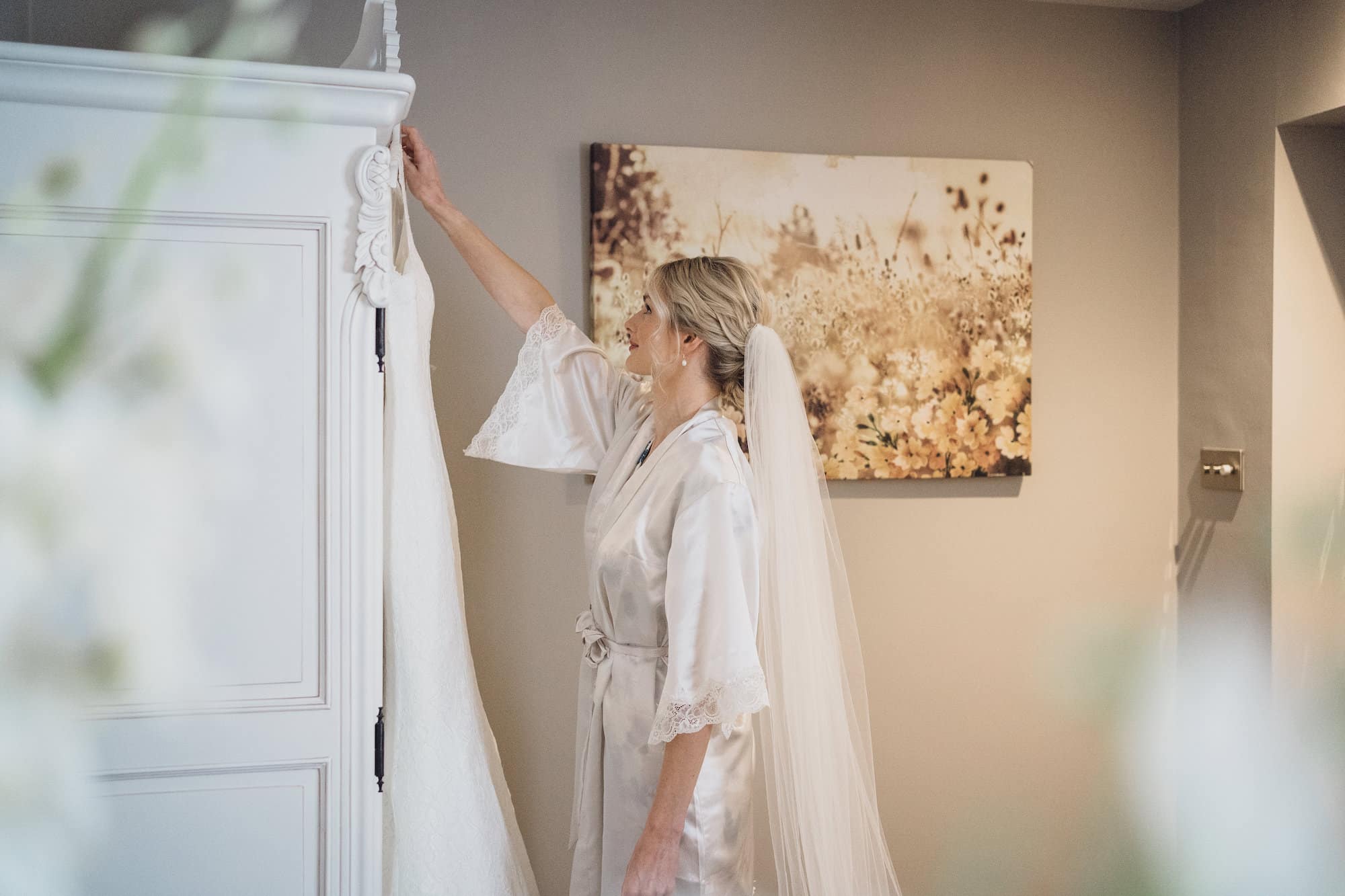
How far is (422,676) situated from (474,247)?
30.4 inches

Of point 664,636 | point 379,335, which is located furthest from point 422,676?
point 379,335

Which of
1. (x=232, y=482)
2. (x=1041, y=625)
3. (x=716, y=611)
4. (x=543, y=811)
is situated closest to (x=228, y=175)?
(x=232, y=482)

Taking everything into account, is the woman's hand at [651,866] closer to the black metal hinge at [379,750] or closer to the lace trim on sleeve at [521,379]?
the black metal hinge at [379,750]

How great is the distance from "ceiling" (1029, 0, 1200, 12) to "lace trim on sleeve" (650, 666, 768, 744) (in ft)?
6.36

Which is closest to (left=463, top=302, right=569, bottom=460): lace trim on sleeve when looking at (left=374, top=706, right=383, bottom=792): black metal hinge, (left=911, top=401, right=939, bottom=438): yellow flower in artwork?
(left=374, top=706, right=383, bottom=792): black metal hinge

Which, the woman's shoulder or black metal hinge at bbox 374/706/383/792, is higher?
the woman's shoulder

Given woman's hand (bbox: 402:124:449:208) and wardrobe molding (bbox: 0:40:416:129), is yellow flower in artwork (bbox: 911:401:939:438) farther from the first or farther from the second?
wardrobe molding (bbox: 0:40:416:129)

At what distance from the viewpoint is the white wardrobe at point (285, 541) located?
1268 millimetres

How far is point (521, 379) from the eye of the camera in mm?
1851

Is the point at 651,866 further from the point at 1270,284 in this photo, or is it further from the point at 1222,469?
the point at 1270,284

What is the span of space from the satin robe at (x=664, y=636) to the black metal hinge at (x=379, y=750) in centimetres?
37

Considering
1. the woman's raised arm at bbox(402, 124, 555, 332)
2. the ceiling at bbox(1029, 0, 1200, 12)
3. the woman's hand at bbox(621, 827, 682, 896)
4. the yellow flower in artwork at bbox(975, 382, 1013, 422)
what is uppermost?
the ceiling at bbox(1029, 0, 1200, 12)

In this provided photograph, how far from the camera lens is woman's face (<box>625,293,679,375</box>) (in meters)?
1.63

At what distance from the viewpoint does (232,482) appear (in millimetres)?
1285
